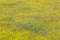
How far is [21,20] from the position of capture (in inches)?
512

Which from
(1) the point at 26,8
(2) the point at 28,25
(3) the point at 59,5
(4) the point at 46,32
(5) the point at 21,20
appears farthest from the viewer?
(3) the point at 59,5

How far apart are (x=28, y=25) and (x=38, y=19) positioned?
140 centimetres

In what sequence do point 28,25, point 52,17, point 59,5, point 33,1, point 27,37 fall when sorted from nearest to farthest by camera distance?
point 27,37 → point 28,25 → point 52,17 → point 59,5 → point 33,1

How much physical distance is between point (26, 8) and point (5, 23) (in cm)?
415

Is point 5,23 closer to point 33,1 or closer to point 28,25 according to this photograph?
point 28,25

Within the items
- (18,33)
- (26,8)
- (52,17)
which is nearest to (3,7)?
(26,8)

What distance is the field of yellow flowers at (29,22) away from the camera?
10.7m

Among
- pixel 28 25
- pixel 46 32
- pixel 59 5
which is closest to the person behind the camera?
pixel 46 32

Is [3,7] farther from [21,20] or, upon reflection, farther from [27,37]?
[27,37]

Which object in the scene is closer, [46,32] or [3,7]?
[46,32]

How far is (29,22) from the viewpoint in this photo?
12.5 metres

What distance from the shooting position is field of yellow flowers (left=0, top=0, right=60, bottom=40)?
10732 mm

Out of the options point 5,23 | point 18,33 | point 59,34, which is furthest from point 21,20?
point 59,34

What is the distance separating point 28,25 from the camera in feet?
39.5
